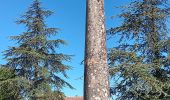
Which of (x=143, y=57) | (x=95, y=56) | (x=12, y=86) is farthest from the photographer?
(x=12, y=86)

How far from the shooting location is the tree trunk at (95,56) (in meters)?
6.94

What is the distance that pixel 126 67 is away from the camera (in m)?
17.0

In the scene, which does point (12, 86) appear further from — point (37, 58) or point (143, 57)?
point (143, 57)

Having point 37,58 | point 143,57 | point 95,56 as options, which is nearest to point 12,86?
point 37,58

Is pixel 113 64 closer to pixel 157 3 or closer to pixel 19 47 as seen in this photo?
pixel 157 3

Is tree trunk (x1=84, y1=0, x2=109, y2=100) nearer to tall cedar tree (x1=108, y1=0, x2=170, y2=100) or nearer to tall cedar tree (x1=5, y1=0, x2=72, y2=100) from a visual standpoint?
tall cedar tree (x1=108, y1=0, x2=170, y2=100)

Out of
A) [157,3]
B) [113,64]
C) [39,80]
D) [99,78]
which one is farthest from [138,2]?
[99,78]

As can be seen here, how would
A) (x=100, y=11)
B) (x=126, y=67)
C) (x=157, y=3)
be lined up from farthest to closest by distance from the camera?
(x=157, y=3) → (x=126, y=67) → (x=100, y=11)

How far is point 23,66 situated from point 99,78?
72.5 ft

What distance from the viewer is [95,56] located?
7.11m

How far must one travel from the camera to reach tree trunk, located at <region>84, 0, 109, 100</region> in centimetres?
694

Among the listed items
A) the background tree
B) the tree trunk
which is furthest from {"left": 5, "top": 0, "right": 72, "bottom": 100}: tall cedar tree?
the tree trunk

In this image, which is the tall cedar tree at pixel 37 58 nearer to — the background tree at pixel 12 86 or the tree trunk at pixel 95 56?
the background tree at pixel 12 86

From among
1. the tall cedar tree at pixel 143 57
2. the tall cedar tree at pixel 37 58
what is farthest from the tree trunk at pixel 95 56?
the tall cedar tree at pixel 37 58
